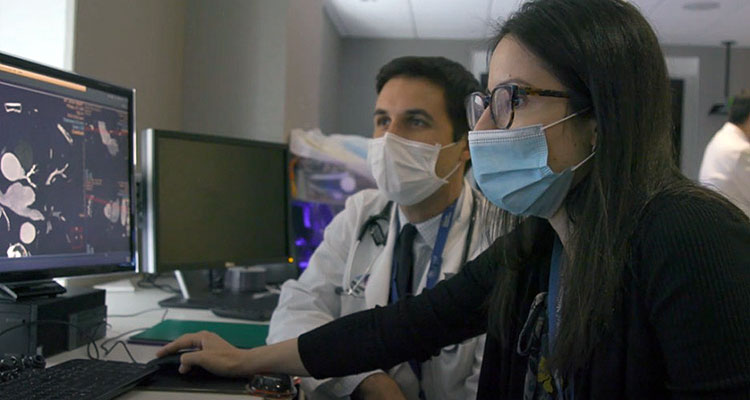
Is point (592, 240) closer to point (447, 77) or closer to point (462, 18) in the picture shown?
point (447, 77)

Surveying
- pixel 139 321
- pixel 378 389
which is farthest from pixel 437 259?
pixel 139 321

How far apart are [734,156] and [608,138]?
9.80ft

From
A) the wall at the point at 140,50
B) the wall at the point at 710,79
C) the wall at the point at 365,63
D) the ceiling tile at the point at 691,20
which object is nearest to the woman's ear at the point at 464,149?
the wall at the point at 140,50

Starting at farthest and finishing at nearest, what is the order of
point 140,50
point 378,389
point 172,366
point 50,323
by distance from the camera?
point 140,50, point 378,389, point 50,323, point 172,366

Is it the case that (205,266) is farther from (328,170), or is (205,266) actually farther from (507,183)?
(507,183)

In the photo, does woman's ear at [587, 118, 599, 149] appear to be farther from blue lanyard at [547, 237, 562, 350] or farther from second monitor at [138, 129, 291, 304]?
second monitor at [138, 129, 291, 304]

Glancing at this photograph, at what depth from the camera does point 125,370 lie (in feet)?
3.18

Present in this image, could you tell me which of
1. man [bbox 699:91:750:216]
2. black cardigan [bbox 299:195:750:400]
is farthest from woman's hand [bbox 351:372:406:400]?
man [bbox 699:91:750:216]

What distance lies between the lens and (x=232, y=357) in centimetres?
106

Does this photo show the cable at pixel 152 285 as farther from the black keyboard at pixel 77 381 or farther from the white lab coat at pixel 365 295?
the black keyboard at pixel 77 381

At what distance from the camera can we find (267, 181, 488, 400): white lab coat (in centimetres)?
135

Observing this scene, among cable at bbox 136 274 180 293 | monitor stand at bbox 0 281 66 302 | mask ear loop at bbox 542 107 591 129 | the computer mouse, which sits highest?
mask ear loop at bbox 542 107 591 129

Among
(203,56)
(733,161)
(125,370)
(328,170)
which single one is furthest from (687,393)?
(733,161)

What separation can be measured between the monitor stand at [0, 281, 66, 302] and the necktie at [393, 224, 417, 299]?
0.70 meters
